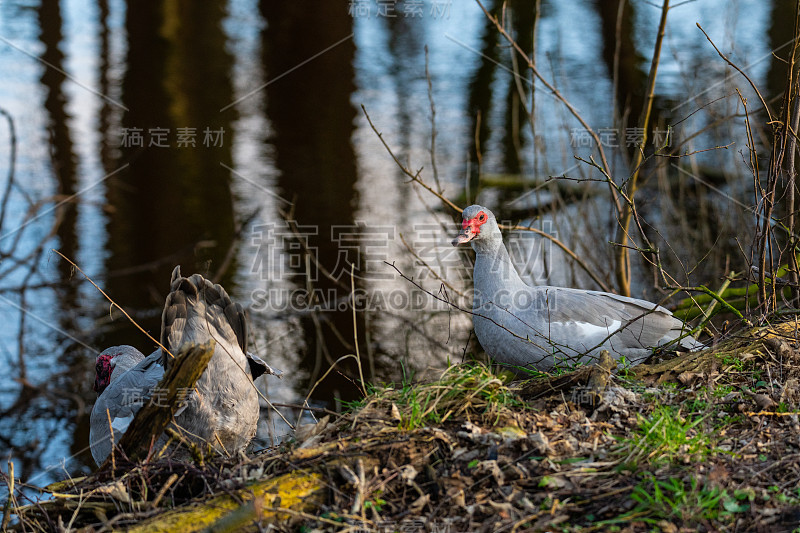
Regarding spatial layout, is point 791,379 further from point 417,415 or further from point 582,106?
point 582,106

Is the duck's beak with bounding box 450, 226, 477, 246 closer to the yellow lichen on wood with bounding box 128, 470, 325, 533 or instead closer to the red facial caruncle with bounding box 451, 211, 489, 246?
the red facial caruncle with bounding box 451, 211, 489, 246

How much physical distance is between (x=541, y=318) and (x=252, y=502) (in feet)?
8.06

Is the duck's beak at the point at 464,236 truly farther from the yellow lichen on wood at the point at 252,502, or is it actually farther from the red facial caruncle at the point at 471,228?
the yellow lichen on wood at the point at 252,502

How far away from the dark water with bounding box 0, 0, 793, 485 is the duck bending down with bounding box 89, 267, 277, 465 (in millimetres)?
948

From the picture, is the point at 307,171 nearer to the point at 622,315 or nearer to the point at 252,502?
the point at 622,315

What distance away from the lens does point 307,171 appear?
12758 millimetres

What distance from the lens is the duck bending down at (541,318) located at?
182 inches

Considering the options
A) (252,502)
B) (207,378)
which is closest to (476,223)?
(207,378)

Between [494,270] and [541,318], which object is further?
[494,270]

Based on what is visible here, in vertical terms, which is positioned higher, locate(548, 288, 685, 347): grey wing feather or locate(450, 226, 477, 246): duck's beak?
locate(450, 226, 477, 246): duck's beak

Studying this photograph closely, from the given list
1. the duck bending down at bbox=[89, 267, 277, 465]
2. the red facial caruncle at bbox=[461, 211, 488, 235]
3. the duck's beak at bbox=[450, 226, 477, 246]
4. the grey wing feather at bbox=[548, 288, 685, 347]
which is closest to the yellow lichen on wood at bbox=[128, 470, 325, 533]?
the duck bending down at bbox=[89, 267, 277, 465]

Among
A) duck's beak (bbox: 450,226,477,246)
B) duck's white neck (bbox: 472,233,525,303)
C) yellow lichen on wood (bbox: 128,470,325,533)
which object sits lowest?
yellow lichen on wood (bbox: 128,470,325,533)

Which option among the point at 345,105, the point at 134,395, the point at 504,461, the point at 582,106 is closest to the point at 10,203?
the point at 345,105

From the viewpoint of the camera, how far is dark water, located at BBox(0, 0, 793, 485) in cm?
823
